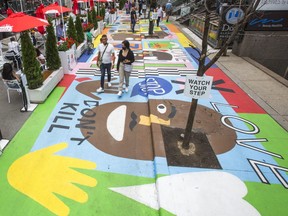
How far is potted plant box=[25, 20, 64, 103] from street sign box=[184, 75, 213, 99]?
5.06m

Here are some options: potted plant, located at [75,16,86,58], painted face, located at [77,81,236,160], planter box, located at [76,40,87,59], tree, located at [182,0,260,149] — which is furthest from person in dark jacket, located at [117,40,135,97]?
potted plant, located at [75,16,86,58]

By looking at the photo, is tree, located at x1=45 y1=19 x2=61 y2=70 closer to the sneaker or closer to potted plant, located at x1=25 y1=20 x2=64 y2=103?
potted plant, located at x1=25 y1=20 x2=64 y2=103

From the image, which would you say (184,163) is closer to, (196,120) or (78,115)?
(196,120)

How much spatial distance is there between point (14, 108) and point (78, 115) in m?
2.21

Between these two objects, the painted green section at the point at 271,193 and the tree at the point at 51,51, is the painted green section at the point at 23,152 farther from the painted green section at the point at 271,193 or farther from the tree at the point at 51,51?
the painted green section at the point at 271,193

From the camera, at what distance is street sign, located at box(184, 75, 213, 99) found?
16.1ft

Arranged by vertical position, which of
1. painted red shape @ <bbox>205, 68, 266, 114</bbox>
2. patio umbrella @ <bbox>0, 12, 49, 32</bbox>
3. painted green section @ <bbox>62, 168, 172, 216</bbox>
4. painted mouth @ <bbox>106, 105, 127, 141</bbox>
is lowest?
painted green section @ <bbox>62, 168, 172, 216</bbox>

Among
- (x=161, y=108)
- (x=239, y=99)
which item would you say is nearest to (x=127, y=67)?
(x=161, y=108)

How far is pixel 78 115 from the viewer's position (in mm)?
7090

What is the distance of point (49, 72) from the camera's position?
9.02m

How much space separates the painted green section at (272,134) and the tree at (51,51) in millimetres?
7096

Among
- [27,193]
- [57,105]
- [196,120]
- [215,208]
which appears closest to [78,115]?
[57,105]

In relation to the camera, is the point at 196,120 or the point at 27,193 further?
the point at 196,120

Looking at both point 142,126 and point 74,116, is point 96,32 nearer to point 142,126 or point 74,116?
point 74,116
